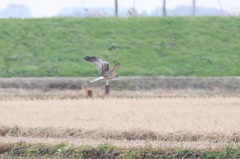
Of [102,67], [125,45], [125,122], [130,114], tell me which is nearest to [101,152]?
[102,67]

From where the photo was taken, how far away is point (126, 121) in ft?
55.7

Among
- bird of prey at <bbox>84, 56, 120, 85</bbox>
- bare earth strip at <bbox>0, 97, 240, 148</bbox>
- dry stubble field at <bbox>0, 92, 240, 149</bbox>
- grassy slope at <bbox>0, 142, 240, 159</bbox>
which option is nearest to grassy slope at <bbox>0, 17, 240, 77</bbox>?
bare earth strip at <bbox>0, 97, 240, 148</bbox>

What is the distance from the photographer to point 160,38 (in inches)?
1400

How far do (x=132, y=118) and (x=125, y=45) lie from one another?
1663 centimetres

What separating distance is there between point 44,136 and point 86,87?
39.2ft

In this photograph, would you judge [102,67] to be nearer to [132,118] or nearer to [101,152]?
[101,152]

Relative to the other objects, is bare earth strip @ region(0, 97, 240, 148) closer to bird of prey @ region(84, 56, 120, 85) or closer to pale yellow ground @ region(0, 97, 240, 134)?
pale yellow ground @ region(0, 97, 240, 134)

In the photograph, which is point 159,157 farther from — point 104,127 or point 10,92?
point 10,92

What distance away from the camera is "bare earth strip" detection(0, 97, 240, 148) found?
14.4 metres

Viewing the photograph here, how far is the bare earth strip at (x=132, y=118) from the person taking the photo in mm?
14367

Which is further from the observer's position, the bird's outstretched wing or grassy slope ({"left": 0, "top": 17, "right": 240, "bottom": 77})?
grassy slope ({"left": 0, "top": 17, "right": 240, "bottom": 77})

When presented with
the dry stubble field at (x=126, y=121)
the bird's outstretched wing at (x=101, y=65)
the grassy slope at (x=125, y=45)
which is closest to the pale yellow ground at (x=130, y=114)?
the dry stubble field at (x=126, y=121)

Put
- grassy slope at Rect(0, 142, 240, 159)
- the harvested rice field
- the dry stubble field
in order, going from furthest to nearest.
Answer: the dry stubble field, the harvested rice field, grassy slope at Rect(0, 142, 240, 159)

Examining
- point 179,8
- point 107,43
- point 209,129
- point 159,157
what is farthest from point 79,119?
point 179,8
